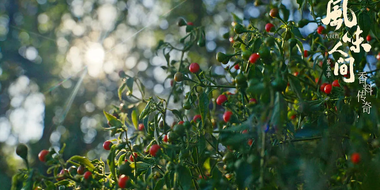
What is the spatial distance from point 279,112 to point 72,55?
16.0 ft

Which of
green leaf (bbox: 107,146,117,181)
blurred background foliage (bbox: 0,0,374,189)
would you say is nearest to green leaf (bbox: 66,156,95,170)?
green leaf (bbox: 107,146,117,181)

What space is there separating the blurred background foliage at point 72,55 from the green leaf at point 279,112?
12.4ft

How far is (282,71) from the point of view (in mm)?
663

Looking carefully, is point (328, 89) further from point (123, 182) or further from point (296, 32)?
point (123, 182)

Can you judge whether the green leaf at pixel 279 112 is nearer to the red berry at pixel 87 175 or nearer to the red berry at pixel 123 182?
the red berry at pixel 123 182

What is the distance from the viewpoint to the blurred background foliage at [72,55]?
4.55 m

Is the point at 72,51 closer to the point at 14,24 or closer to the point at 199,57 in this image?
the point at 14,24

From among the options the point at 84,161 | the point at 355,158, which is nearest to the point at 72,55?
the point at 84,161

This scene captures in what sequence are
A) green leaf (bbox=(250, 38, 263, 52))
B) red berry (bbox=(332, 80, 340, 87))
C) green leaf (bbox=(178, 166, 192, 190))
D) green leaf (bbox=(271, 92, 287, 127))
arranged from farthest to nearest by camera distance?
red berry (bbox=(332, 80, 340, 87)) → green leaf (bbox=(250, 38, 263, 52)) → green leaf (bbox=(178, 166, 192, 190)) → green leaf (bbox=(271, 92, 287, 127))

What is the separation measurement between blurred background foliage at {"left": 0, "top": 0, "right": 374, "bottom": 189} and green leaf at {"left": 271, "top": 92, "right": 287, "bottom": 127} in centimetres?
377

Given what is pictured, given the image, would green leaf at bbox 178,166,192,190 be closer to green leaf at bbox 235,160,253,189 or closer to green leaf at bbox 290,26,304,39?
green leaf at bbox 235,160,253,189

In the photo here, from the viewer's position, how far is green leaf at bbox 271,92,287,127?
0.54 meters

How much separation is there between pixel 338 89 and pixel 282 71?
327 millimetres

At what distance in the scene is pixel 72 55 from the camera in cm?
501
